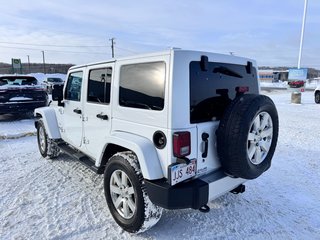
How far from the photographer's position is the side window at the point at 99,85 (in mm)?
3408

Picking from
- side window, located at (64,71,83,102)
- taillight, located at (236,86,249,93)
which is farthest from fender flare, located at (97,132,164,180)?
side window, located at (64,71,83,102)

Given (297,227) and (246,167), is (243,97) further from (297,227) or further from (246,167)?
(297,227)

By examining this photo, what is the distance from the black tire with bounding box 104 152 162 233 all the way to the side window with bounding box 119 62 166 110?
0.60 metres

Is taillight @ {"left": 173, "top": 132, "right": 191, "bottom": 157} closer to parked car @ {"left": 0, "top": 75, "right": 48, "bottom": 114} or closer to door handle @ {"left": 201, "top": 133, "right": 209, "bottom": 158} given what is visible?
door handle @ {"left": 201, "top": 133, "right": 209, "bottom": 158}

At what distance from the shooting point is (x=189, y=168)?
2.65m

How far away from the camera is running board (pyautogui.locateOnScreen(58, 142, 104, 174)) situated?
11.8 feet

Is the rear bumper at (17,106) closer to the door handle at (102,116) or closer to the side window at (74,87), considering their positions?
the side window at (74,87)

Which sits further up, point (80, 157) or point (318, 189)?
point (80, 157)

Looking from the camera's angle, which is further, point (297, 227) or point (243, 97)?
point (297, 227)

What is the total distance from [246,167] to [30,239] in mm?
2426

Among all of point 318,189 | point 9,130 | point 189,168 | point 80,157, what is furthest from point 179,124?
point 9,130

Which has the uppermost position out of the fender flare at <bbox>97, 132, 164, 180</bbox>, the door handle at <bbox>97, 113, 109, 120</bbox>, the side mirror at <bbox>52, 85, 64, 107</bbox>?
the side mirror at <bbox>52, 85, 64, 107</bbox>

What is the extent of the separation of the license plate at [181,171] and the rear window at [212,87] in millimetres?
438

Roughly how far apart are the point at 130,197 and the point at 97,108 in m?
1.28
